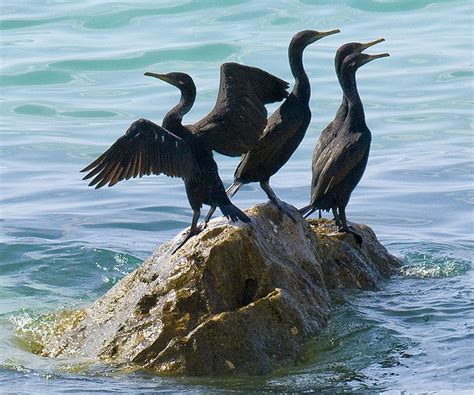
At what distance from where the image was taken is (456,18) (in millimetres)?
20828

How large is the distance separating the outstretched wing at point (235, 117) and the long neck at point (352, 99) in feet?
3.22

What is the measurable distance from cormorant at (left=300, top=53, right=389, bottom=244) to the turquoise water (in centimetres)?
68

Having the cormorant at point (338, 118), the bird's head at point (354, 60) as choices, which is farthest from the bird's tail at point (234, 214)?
the bird's head at point (354, 60)

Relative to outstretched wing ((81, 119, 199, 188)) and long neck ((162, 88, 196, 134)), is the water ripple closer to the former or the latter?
long neck ((162, 88, 196, 134))

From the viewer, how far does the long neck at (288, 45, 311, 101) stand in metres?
8.40

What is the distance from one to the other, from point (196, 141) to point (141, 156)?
1.67 feet

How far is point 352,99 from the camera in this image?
888cm

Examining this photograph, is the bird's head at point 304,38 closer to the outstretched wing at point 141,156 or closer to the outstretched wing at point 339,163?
the outstretched wing at point 339,163

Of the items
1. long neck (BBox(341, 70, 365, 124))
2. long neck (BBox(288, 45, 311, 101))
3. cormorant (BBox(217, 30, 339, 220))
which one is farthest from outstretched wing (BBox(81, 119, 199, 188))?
long neck (BBox(341, 70, 365, 124))

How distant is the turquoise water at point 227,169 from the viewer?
289 inches

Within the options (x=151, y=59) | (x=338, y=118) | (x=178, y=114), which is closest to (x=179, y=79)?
(x=178, y=114)

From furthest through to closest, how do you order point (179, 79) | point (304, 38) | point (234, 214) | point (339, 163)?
point (304, 38), point (339, 163), point (179, 79), point (234, 214)

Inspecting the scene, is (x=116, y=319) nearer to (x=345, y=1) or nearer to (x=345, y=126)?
→ (x=345, y=126)

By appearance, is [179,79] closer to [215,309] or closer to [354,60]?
[215,309]
